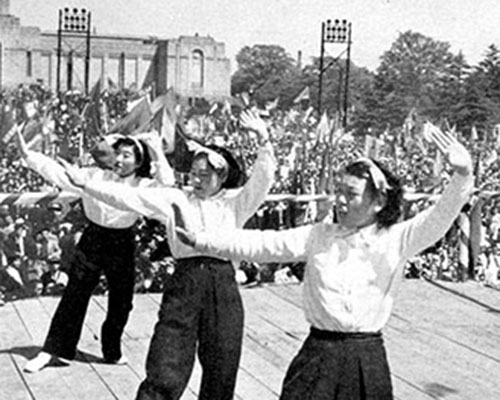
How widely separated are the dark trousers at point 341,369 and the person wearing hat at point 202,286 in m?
0.82

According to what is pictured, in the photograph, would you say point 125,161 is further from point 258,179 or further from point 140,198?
point 258,179

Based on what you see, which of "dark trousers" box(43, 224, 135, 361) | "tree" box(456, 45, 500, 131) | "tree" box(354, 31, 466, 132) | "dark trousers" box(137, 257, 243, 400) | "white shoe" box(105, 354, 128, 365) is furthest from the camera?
"tree" box(354, 31, 466, 132)

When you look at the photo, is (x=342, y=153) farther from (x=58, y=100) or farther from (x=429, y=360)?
(x=429, y=360)

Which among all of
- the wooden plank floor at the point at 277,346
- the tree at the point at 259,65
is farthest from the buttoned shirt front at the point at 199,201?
the tree at the point at 259,65

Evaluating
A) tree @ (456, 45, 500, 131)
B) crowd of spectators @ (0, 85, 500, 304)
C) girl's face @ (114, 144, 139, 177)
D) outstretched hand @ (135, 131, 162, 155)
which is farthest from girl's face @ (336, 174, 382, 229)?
tree @ (456, 45, 500, 131)

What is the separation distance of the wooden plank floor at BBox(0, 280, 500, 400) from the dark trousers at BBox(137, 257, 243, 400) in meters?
0.70

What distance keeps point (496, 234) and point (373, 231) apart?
19.3ft

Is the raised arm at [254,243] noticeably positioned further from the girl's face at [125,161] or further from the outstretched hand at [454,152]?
the girl's face at [125,161]

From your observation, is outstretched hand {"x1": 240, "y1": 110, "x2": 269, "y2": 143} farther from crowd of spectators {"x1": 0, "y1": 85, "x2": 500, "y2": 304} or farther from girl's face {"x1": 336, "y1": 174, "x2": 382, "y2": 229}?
girl's face {"x1": 336, "y1": 174, "x2": 382, "y2": 229}

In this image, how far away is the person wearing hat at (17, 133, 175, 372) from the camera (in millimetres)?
5477

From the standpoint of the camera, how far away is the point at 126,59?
7981 centimetres

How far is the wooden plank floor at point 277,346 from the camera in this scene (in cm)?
544

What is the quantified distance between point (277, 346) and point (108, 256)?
1.34 m

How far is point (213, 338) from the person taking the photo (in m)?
4.59
